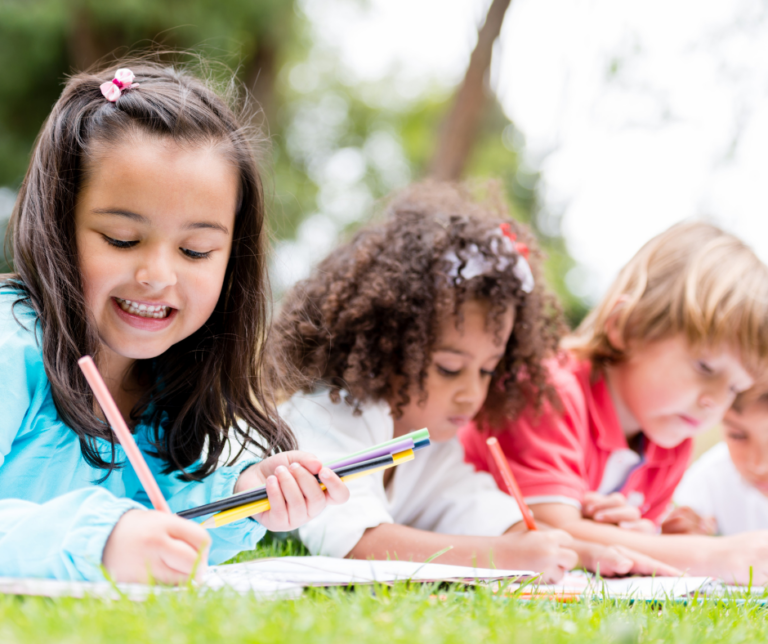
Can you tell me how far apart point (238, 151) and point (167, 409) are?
1.48ft

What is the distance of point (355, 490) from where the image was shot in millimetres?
1331

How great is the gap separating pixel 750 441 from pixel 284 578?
151 centimetres

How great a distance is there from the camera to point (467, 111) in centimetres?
447

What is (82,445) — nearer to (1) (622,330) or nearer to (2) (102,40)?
(1) (622,330)

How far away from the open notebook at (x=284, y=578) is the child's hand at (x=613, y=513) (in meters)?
0.51

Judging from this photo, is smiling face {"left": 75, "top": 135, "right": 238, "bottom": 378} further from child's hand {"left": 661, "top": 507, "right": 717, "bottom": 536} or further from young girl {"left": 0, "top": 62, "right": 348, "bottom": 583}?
child's hand {"left": 661, "top": 507, "right": 717, "bottom": 536}

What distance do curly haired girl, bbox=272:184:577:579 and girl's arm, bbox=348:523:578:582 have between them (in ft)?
0.37

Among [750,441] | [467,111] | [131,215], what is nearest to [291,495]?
[131,215]

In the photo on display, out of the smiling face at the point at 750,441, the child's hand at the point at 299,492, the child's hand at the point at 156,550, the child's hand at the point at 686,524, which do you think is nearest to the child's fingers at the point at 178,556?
the child's hand at the point at 156,550

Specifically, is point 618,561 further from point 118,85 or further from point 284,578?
point 118,85

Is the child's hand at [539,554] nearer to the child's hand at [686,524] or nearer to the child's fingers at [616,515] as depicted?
the child's fingers at [616,515]

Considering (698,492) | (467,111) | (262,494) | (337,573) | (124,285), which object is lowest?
(698,492)

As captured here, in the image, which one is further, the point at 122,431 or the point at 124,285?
the point at 124,285

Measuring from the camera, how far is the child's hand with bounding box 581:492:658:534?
154 cm
